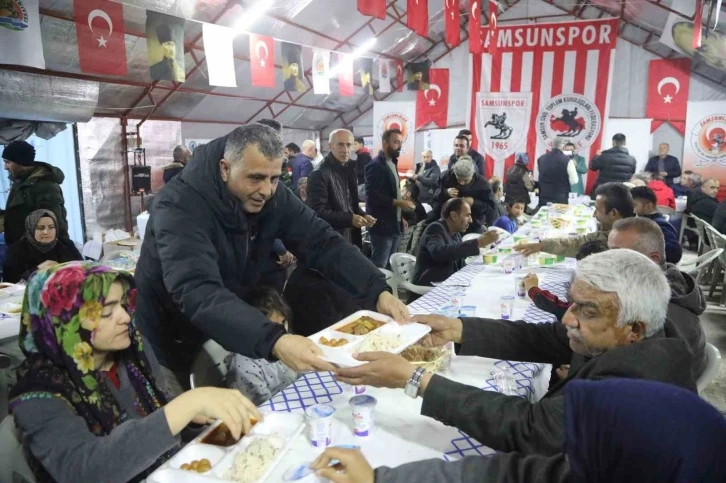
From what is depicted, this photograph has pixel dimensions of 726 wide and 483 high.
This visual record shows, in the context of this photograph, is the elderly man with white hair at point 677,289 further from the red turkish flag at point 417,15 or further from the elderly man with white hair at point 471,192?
the red turkish flag at point 417,15

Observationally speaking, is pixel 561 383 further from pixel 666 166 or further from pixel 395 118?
pixel 395 118

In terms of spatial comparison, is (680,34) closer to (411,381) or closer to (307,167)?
(307,167)

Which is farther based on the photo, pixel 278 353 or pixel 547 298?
pixel 547 298

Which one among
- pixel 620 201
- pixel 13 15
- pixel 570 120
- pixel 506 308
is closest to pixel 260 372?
pixel 506 308

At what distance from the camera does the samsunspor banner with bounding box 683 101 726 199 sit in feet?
35.4

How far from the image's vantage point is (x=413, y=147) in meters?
14.2

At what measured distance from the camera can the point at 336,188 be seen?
4.59 m

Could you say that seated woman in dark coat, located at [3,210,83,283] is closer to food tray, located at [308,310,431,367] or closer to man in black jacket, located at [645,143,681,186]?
food tray, located at [308,310,431,367]

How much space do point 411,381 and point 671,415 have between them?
86 cm

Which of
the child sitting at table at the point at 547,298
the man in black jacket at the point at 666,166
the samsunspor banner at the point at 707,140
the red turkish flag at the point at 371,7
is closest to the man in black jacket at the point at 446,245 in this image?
the child sitting at table at the point at 547,298

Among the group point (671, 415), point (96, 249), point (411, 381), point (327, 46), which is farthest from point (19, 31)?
point (327, 46)

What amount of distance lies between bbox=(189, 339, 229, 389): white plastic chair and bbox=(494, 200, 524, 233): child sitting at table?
159 inches

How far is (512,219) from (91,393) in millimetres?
5591

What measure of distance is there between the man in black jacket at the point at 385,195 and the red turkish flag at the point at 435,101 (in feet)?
28.9
